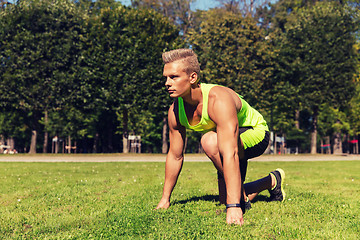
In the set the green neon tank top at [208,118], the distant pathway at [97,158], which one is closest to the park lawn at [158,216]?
the green neon tank top at [208,118]

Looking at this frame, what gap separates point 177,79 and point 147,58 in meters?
27.0

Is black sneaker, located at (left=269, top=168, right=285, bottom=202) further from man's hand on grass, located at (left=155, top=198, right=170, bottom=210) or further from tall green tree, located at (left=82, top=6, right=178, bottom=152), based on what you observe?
tall green tree, located at (left=82, top=6, right=178, bottom=152)

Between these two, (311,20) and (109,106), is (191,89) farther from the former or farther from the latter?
(311,20)

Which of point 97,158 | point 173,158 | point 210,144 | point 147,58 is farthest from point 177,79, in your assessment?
point 147,58

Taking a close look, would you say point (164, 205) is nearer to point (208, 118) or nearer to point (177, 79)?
point (208, 118)

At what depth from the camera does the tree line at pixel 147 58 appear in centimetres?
3125

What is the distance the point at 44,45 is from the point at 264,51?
20.4 metres

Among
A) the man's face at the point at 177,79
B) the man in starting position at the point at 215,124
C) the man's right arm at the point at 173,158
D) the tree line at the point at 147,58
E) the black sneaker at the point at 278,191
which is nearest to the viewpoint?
the man in starting position at the point at 215,124

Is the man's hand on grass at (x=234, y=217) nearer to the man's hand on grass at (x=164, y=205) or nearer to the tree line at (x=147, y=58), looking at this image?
the man's hand on grass at (x=164, y=205)

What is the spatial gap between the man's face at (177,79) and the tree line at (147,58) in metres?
26.4

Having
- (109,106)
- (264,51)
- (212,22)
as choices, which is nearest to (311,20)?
(264,51)

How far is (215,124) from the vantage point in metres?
5.43

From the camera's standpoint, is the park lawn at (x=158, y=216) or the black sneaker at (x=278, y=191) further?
the black sneaker at (x=278, y=191)

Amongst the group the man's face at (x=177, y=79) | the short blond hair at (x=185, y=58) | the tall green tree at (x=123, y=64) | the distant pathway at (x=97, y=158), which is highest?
the tall green tree at (x=123, y=64)
